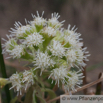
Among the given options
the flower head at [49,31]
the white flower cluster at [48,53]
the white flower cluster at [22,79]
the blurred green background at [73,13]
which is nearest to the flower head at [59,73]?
the white flower cluster at [48,53]

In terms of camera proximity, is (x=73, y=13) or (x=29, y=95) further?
(x=73, y=13)

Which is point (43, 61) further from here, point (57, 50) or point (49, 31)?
point (49, 31)

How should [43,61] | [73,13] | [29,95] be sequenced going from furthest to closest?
1. [73,13]
2. [29,95]
3. [43,61]

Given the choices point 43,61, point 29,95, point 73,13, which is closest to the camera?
point 43,61

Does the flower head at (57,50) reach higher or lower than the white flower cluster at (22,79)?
higher

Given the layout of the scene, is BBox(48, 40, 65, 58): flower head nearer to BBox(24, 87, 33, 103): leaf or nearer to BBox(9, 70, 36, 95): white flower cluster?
BBox(9, 70, 36, 95): white flower cluster

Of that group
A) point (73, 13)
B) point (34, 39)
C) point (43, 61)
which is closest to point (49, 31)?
point (34, 39)

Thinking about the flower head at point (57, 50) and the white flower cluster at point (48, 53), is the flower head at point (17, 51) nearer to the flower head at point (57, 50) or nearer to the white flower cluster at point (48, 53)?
the white flower cluster at point (48, 53)

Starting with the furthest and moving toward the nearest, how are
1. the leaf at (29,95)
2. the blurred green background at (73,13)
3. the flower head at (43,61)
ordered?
1. the blurred green background at (73,13)
2. the leaf at (29,95)
3. the flower head at (43,61)

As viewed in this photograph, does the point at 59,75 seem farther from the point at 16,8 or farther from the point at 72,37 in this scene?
the point at 16,8
